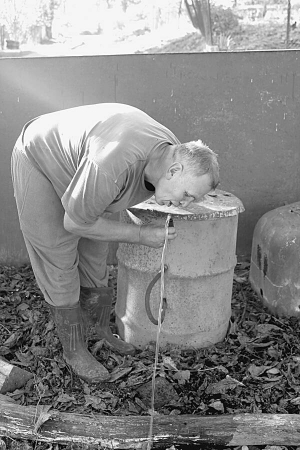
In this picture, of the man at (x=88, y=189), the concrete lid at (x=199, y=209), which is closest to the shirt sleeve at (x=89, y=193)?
the man at (x=88, y=189)

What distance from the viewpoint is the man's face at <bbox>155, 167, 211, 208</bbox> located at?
105 inches

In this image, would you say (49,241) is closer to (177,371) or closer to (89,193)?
(89,193)

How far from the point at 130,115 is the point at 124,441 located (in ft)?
5.31

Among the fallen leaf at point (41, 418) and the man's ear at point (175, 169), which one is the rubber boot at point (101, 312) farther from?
the man's ear at point (175, 169)

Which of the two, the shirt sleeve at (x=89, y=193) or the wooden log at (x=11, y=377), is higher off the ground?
the shirt sleeve at (x=89, y=193)

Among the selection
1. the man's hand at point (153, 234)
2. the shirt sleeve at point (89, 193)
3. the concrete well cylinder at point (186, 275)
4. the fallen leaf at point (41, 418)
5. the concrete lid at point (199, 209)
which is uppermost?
the shirt sleeve at point (89, 193)

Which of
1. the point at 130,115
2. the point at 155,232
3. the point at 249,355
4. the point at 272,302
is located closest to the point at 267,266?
the point at 272,302

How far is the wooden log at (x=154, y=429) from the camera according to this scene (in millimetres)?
2768

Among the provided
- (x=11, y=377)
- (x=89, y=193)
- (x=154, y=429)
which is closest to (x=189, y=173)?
(x=89, y=193)

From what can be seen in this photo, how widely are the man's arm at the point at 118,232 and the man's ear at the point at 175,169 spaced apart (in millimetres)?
433

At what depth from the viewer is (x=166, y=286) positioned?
3.54 metres

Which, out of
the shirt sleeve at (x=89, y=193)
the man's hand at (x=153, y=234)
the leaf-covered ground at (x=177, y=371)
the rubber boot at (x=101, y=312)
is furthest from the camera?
the rubber boot at (x=101, y=312)

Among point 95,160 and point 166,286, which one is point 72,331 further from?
point 95,160

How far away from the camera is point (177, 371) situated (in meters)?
Answer: 3.47
